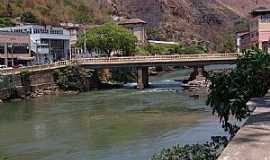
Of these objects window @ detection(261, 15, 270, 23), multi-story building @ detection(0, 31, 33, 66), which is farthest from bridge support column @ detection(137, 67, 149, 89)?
window @ detection(261, 15, 270, 23)

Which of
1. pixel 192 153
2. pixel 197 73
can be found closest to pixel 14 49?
pixel 197 73

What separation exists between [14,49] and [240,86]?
68.0 m

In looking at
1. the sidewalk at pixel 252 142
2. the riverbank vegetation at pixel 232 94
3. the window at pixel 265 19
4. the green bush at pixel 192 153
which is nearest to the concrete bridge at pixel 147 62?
the window at pixel 265 19

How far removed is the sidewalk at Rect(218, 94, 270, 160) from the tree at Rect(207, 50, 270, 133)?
64.2 inches

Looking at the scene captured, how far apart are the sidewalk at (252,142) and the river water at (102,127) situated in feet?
35.8

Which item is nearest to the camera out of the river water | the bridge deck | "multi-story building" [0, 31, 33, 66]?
the river water

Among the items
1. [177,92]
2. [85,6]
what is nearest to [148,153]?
[177,92]

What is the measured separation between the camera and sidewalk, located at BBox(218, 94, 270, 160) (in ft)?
28.1

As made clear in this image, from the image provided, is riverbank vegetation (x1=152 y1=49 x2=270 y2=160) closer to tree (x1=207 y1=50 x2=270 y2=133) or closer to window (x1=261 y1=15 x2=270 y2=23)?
tree (x1=207 y1=50 x2=270 y2=133)

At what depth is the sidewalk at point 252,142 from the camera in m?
8.56

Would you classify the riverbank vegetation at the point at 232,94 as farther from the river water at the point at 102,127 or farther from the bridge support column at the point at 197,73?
the bridge support column at the point at 197,73

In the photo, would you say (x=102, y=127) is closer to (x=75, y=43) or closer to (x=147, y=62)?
→ (x=147, y=62)

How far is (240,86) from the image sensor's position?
52.5 ft

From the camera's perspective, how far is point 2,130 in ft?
113
